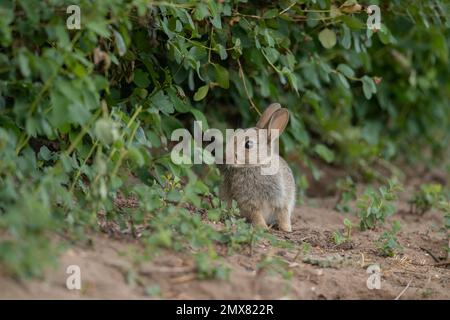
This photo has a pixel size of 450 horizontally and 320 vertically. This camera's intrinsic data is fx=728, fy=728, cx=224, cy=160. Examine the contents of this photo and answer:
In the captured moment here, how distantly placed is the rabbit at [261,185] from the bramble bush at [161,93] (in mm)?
230

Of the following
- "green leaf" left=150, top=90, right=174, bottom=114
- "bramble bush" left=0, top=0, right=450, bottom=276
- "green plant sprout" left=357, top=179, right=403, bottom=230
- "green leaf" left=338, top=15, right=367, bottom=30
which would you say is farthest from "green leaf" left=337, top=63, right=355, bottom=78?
"green leaf" left=150, top=90, right=174, bottom=114

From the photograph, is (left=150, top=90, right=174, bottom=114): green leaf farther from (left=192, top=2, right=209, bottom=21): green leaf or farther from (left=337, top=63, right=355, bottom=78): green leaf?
(left=337, top=63, right=355, bottom=78): green leaf

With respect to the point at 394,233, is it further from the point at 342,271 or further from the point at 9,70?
the point at 9,70

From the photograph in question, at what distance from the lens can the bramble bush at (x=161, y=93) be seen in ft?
12.2

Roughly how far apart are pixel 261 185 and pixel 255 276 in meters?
1.58

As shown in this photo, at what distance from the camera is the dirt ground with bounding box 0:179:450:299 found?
133 inches

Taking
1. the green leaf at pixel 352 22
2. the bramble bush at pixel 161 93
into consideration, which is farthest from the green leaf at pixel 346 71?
the green leaf at pixel 352 22

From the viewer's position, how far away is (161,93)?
4941 millimetres

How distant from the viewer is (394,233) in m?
5.12

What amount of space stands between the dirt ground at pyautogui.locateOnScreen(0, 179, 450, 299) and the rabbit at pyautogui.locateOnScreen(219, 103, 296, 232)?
25 centimetres

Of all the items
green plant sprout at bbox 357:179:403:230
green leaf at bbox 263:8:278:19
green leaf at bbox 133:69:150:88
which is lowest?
green plant sprout at bbox 357:179:403:230

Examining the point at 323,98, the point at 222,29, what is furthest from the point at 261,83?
the point at 323,98

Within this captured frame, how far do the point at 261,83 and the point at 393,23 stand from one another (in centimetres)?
157

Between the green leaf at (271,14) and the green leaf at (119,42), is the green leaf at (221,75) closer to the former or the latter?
the green leaf at (271,14)
